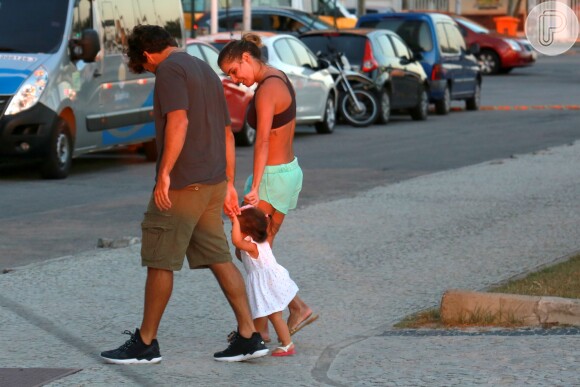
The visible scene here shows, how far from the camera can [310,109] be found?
22938 millimetres

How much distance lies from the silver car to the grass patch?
40.5ft

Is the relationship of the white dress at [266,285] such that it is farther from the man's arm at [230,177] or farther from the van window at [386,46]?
the van window at [386,46]

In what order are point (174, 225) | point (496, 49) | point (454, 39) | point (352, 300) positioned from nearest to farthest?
point (174, 225), point (352, 300), point (454, 39), point (496, 49)

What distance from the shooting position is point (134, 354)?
7.19m

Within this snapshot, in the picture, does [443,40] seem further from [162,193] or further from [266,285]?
[162,193]

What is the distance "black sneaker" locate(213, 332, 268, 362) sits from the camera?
7.27m

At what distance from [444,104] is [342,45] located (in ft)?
11.2

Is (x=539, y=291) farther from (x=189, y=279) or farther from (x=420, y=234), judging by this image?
(x=420, y=234)

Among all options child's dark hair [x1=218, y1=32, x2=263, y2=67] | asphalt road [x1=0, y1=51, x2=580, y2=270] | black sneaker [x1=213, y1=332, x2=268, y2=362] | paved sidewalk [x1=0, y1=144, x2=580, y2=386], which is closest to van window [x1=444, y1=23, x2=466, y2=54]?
asphalt road [x1=0, y1=51, x2=580, y2=270]

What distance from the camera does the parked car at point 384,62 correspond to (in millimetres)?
25359

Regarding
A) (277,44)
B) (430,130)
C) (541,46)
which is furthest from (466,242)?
(541,46)

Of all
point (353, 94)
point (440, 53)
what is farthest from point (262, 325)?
point (440, 53)

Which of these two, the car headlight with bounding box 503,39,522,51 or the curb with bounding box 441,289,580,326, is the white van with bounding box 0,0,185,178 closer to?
the curb with bounding box 441,289,580,326

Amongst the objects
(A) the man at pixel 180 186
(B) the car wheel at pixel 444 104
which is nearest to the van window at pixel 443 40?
(B) the car wheel at pixel 444 104
